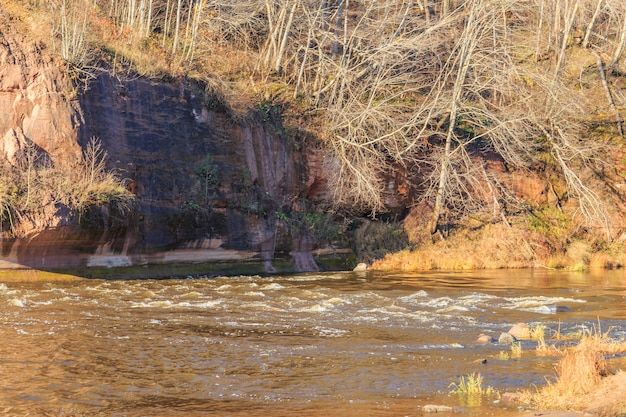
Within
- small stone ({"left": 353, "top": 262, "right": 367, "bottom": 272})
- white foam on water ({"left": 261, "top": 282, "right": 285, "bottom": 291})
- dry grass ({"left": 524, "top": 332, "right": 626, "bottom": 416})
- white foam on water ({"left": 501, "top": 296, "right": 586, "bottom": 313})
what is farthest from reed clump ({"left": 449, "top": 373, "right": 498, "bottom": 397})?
small stone ({"left": 353, "top": 262, "right": 367, "bottom": 272})

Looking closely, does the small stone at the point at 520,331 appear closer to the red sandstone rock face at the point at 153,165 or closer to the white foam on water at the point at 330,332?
the white foam on water at the point at 330,332

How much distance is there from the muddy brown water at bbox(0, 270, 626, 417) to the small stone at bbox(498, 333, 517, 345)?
357 millimetres

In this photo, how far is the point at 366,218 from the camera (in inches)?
1094

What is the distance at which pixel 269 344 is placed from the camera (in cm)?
1239

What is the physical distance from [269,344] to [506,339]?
380 cm

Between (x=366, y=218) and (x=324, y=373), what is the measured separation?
58.0 ft

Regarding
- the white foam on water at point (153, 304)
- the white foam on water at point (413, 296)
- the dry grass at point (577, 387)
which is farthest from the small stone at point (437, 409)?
the white foam on water at point (413, 296)

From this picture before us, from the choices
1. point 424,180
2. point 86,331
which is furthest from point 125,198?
point 424,180

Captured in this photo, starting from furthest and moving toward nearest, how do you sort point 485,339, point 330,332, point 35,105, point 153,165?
point 153,165 → point 35,105 → point 330,332 → point 485,339

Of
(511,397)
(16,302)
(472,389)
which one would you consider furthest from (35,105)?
(511,397)

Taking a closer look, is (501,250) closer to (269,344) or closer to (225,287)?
(225,287)

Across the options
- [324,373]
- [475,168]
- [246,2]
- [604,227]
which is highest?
[246,2]

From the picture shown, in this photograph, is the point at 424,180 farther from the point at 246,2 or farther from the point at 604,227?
the point at 246,2

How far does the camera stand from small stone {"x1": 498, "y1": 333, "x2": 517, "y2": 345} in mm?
12375
